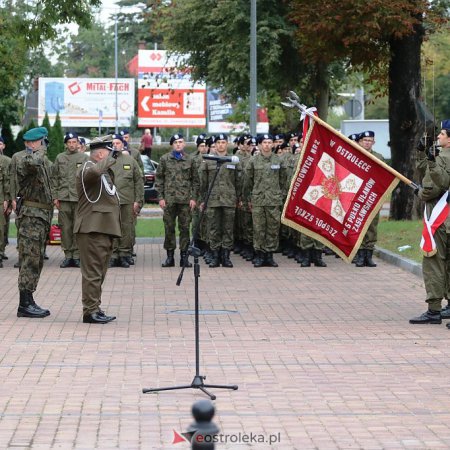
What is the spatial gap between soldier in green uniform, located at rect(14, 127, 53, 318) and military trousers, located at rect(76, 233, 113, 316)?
59 cm

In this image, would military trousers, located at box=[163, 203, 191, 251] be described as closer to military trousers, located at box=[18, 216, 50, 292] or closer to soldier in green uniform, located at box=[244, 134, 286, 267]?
soldier in green uniform, located at box=[244, 134, 286, 267]

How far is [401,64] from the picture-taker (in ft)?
91.6

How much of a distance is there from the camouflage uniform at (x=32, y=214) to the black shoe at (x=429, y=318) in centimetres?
394

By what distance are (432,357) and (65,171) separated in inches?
395

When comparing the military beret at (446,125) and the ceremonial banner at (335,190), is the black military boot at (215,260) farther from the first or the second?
the military beret at (446,125)

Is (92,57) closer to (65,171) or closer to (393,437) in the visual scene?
(65,171)

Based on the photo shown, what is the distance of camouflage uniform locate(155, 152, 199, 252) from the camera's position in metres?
20.1

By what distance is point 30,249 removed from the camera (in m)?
13.8

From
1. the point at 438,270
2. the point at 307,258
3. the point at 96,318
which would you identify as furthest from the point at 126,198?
the point at 438,270

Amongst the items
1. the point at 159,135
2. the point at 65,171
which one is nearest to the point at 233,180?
the point at 65,171

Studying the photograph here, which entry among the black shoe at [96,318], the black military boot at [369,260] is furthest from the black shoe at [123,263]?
the black shoe at [96,318]

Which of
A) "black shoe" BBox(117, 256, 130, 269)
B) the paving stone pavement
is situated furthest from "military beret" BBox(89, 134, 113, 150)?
"black shoe" BBox(117, 256, 130, 269)

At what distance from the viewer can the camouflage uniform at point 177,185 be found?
66.0 feet

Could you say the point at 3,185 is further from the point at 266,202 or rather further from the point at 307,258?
the point at 307,258
